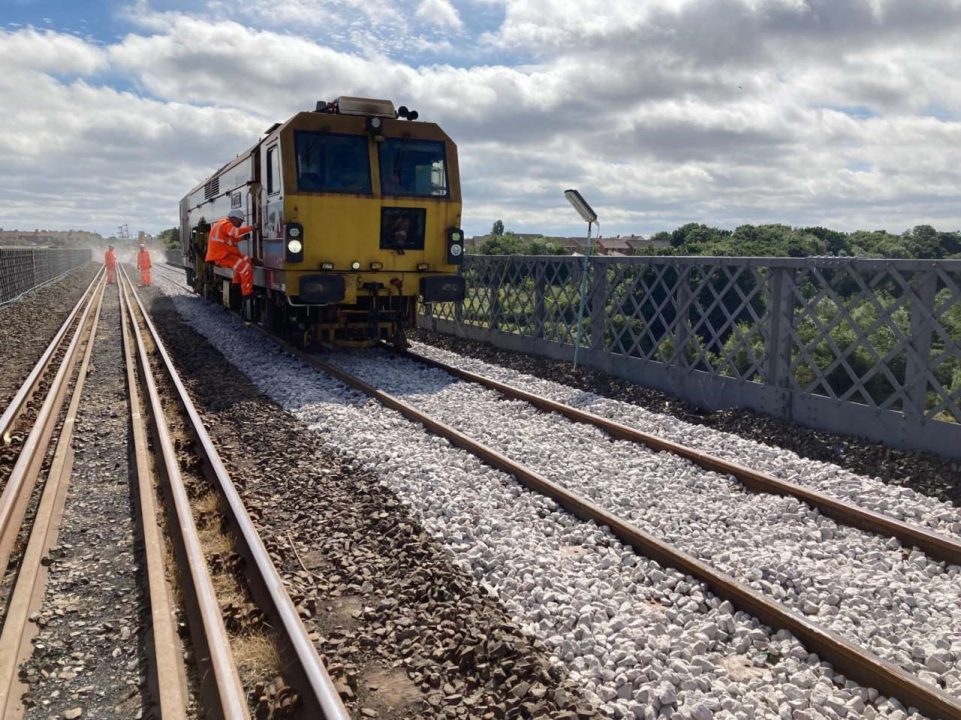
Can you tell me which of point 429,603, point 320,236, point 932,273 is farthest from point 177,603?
point 320,236

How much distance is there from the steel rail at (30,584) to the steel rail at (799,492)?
15.2 ft

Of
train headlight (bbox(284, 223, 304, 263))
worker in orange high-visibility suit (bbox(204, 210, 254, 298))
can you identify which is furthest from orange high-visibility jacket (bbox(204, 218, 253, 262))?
train headlight (bbox(284, 223, 304, 263))

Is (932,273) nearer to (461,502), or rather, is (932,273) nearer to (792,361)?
(792,361)

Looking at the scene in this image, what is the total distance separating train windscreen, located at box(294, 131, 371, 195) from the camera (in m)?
11.0

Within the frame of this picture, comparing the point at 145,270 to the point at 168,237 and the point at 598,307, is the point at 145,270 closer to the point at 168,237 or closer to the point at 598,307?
the point at 598,307

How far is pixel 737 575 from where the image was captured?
4367 mm

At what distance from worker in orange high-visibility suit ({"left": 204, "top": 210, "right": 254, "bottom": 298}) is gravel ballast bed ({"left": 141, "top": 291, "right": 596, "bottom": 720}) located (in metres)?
7.29

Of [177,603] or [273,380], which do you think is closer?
[177,603]

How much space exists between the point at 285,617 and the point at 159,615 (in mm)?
660

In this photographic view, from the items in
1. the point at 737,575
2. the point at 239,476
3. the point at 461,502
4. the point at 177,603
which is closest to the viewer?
the point at 177,603

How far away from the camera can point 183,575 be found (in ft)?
14.1

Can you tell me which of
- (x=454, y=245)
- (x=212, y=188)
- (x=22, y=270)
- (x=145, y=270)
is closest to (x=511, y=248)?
(x=212, y=188)

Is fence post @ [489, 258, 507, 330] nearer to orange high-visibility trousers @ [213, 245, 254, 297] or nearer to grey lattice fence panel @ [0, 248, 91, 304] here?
orange high-visibility trousers @ [213, 245, 254, 297]

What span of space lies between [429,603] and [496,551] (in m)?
0.69
